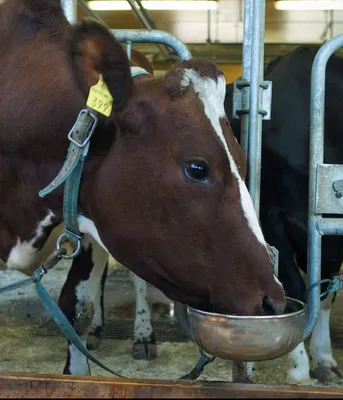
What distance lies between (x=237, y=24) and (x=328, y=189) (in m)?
4.52

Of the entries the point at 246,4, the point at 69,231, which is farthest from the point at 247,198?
the point at 246,4

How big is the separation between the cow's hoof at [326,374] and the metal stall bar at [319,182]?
97 cm

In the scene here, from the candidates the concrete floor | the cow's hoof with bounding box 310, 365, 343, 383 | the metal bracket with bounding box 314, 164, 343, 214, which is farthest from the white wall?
the metal bracket with bounding box 314, 164, 343, 214

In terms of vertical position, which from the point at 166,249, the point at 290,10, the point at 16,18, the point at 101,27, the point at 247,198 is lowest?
the point at 166,249

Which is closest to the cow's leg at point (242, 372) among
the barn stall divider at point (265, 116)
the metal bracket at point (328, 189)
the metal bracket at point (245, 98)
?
the barn stall divider at point (265, 116)

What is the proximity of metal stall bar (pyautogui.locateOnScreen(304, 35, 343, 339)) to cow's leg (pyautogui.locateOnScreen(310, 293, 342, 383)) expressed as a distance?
0.99m

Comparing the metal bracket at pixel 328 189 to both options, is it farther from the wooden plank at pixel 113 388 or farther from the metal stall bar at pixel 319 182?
the wooden plank at pixel 113 388

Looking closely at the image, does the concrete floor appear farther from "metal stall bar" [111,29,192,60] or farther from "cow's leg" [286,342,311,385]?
"metal stall bar" [111,29,192,60]

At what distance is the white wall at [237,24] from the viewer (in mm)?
5348

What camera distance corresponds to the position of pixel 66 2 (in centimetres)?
185

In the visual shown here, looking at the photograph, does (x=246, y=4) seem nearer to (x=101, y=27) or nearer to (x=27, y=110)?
(x=101, y=27)

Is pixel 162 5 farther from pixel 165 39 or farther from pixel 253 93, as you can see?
pixel 253 93

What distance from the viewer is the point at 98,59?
1391 millimetres

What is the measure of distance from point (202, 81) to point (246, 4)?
16.2 inches
